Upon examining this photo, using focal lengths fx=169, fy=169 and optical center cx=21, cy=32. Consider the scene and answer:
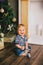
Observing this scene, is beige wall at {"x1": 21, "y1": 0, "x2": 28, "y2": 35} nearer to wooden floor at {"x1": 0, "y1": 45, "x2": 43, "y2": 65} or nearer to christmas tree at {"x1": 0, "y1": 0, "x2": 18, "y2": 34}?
christmas tree at {"x1": 0, "y1": 0, "x2": 18, "y2": 34}

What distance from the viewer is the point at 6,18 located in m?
3.00

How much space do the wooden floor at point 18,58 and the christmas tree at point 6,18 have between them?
1.23ft

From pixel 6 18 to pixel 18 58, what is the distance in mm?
890

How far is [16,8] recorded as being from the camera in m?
3.47

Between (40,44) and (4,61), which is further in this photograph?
(40,44)

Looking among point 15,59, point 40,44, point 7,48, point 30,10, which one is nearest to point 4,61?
point 15,59

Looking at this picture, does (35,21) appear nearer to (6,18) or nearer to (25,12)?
(25,12)

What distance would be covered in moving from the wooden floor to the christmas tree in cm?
38

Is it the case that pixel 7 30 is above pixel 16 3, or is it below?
below

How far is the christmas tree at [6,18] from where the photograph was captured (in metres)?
2.98

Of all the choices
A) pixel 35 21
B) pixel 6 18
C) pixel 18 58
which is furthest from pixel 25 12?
pixel 18 58

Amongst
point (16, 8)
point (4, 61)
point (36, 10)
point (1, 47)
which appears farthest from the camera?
point (16, 8)

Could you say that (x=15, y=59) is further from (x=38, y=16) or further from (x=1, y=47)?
(x=38, y=16)

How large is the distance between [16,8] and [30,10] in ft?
1.14
